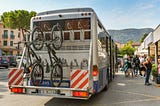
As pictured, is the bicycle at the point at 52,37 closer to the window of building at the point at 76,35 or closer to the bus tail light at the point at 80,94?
the window of building at the point at 76,35

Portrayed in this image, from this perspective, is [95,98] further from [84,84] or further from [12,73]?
[12,73]

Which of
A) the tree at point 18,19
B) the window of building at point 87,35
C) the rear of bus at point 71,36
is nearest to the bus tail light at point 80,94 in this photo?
the rear of bus at point 71,36

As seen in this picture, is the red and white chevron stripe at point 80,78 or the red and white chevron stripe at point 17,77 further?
the red and white chevron stripe at point 17,77

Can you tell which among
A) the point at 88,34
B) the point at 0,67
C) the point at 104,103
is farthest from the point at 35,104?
the point at 0,67

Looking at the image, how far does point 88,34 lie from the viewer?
7.69 meters

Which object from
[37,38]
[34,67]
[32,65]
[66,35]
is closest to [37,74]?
[34,67]

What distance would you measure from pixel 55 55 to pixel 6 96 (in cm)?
292

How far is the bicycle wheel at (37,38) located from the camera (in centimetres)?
795

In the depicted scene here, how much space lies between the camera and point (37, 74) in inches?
306

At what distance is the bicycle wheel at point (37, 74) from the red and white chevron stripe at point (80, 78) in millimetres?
1459

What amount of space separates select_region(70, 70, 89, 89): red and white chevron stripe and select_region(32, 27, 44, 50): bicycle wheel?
1903 mm

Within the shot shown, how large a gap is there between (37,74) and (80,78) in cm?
183

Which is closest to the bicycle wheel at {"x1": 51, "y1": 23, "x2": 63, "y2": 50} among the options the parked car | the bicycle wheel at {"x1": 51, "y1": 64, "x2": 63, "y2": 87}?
the bicycle wheel at {"x1": 51, "y1": 64, "x2": 63, "y2": 87}

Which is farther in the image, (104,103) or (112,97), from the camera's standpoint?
(112,97)
